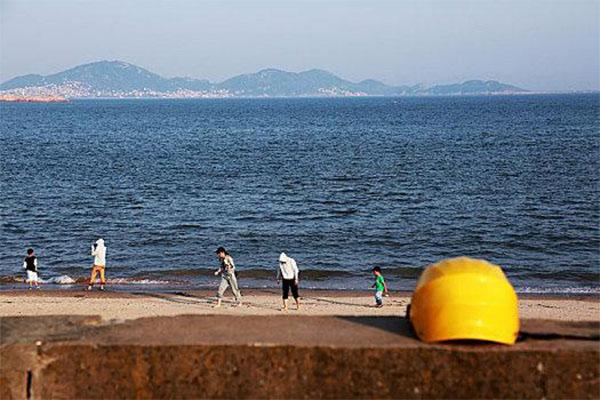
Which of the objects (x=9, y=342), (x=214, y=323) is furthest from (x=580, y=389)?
(x=9, y=342)

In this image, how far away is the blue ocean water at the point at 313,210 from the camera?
2552 centimetres

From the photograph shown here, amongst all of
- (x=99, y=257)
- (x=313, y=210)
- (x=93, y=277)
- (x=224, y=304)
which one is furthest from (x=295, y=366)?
(x=313, y=210)

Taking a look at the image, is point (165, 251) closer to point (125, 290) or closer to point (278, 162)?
point (125, 290)

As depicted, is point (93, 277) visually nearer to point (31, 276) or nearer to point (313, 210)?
point (31, 276)

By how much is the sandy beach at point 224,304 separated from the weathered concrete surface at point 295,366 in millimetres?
11424

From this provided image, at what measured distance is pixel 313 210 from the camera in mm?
36656

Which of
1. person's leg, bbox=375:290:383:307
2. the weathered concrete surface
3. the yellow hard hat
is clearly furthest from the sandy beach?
the yellow hard hat

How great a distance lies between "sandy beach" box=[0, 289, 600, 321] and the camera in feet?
57.9

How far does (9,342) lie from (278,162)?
5523 centimetres

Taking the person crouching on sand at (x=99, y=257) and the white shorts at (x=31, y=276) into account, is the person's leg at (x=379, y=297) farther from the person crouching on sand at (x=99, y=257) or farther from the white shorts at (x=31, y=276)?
the white shorts at (x=31, y=276)

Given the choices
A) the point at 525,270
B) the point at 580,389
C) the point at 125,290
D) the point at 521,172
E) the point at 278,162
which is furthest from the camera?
the point at 278,162

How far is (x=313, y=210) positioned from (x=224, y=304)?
17993 millimetres

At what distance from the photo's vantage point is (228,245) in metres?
28.6

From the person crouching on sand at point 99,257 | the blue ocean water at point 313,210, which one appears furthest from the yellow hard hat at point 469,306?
the blue ocean water at point 313,210
